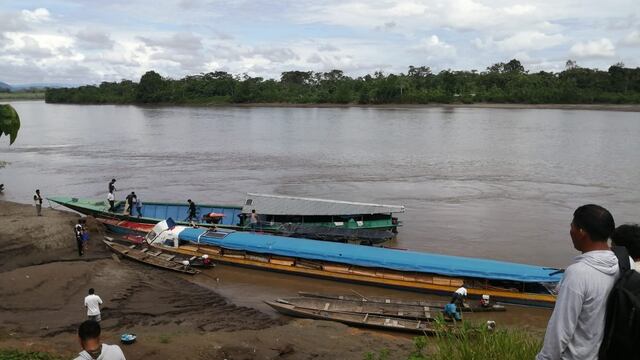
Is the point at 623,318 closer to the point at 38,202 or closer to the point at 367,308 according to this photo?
the point at 367,308

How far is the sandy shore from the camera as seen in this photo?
10711mm

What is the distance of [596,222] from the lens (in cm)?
320

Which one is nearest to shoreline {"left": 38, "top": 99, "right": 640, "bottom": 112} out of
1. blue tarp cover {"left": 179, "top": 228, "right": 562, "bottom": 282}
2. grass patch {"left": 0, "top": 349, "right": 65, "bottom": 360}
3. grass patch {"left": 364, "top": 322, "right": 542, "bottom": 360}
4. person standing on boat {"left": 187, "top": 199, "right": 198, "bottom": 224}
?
person standing on boat {"left": 187, "top": 199, "right": 198, "bottom": 224}

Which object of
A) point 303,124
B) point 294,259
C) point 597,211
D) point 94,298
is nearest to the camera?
point 597,211

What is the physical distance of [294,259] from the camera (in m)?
17.2

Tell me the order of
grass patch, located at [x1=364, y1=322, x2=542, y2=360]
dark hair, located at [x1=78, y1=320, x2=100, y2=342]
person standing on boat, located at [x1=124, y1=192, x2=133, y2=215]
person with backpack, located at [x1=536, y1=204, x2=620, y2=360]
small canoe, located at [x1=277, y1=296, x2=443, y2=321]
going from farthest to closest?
person standing on boat, located at [x1=124, y1=192, x2=133, y2=215] < small canoe, located at [x1=277, y1=296, x2=443, y2=321] < grass patch, located at [x1=364, y1=322, x2=542, y2=360] < dark hair, located at [x1=78, y1=320, x2=100, y2=342] < person with backpack, located at [x1=536, y1=204, x2=620, y2=360]

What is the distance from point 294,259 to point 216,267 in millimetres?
2823

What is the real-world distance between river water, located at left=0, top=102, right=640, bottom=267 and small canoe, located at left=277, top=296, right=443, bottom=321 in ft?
25.0

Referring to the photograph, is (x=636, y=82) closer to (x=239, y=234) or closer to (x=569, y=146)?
(x=569, y=146)

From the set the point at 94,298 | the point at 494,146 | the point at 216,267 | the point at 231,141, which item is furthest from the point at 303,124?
the point at 94,298

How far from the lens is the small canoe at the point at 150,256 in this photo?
17.5 metres

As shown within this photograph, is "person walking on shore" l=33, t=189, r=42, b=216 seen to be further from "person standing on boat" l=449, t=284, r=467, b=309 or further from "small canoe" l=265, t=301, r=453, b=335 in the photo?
"person standing on boat" l=449, t=284, r=467, b=309

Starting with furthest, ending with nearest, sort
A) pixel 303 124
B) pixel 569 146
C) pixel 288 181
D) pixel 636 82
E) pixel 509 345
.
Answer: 1. pixel 636 82
2. pixel 303 124
3. pixel 569 146
4. pixel 288 181
5. pixel 509 345

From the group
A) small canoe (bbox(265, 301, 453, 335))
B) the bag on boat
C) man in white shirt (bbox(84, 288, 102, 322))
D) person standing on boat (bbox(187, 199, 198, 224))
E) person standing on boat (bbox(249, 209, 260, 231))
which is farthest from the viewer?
person standing on boat (bbox(187, 199, 198, 224))
